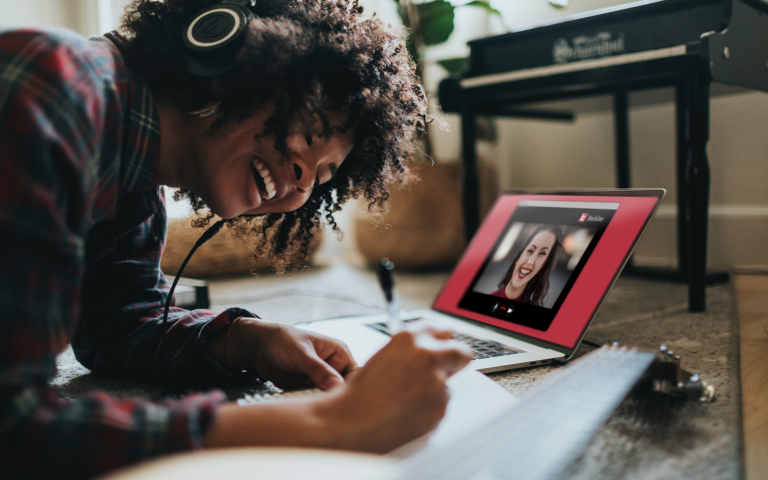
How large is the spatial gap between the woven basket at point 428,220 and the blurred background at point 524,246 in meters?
0.86

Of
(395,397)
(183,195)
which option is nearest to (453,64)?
(183,195)

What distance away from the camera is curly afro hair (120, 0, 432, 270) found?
0.62m

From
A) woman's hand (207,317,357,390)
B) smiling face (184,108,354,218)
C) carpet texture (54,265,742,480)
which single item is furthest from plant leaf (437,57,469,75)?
woman's hand (207,317,357,390)

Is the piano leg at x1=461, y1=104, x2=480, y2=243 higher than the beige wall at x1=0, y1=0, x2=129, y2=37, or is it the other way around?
the beige wall at x1=0, y1=0, x2=129, y2=37

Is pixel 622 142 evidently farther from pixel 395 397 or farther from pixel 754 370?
pixel 395 397

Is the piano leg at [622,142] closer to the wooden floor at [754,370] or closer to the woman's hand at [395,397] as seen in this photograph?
the wooden floor at [754,370]

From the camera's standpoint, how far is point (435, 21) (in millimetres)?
1847

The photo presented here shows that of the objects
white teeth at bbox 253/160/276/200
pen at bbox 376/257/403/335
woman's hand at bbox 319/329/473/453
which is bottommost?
pen at bbox 376/257/403/335

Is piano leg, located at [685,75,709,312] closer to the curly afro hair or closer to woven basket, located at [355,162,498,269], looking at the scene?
the curly afro hair

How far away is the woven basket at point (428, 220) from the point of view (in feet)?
6.28

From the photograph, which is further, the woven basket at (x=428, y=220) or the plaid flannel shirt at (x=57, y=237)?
the woven basket at (x=428, y=220)

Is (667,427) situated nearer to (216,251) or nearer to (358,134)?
(358,134)

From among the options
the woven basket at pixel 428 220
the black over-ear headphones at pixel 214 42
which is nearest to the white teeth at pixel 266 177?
the black over-ear headphones at pixel 214 42

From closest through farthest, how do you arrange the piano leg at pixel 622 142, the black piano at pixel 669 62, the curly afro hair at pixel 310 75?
the curly afro hair at pixel 310 75
the black piano at pixel 669 62
the piano leg at pixel 622 142
